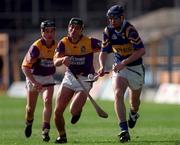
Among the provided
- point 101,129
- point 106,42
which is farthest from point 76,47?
point 101,129

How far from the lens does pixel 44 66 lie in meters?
19.2

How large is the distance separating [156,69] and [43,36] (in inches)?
1005

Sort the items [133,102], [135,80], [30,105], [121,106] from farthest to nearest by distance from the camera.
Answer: [30,105], [133,102], [135,80], [121,106]

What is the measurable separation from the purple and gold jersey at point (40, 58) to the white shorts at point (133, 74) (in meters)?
1.62

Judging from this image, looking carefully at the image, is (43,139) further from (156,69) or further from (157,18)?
(157,18)

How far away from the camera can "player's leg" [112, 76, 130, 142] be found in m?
17.4

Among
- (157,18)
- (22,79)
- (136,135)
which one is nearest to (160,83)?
(22,79)

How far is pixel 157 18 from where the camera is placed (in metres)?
62.0

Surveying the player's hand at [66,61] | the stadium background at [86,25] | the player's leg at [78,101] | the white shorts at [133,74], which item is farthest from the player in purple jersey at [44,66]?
the stadium background at [86,25]

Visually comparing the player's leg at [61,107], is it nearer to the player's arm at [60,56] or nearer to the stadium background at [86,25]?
the player's arm at [60,56]

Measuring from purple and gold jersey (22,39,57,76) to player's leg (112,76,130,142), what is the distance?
1.68 m

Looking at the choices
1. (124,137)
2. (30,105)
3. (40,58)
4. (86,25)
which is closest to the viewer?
(124,137)

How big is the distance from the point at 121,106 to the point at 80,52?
139cm

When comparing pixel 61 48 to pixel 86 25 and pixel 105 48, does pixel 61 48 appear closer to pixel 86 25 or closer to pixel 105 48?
pixel 105 48
